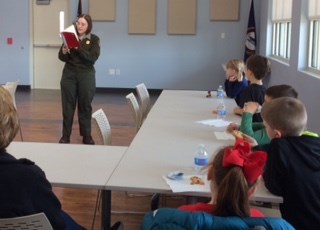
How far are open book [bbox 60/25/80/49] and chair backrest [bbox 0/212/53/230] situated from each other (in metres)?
3.86

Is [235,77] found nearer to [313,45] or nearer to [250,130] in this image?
[313,45]

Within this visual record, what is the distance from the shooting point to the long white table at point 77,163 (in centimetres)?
251

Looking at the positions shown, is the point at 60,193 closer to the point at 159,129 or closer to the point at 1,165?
the point at 159,129

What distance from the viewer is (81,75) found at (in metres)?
5.96

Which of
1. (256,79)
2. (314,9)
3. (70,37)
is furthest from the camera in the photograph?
(314,9)

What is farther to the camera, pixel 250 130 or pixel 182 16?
pixel 182 16

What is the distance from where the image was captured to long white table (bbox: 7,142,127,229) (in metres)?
2.51

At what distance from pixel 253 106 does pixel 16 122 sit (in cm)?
197

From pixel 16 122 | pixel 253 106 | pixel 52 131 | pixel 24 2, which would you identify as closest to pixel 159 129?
pixel 253 106

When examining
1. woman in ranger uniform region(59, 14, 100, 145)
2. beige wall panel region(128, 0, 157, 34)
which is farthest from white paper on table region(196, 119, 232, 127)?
beige wall panel region(128, 0, 157, 34)

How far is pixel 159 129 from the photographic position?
3.78 m

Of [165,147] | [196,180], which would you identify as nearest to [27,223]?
[196,180]

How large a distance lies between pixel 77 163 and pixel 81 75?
3.25 m

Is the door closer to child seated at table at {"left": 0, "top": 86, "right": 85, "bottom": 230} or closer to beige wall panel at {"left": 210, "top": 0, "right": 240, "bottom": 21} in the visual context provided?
beige wall panel at {"left": 210, "top": 0, "right": 240, "bottom": 21}
